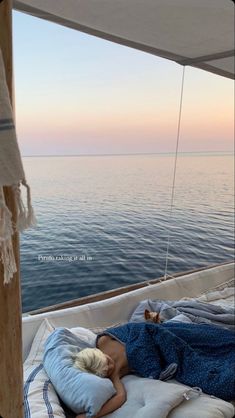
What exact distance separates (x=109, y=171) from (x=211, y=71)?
388 centimetres

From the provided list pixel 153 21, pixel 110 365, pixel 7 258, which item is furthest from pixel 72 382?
pixel 153 21

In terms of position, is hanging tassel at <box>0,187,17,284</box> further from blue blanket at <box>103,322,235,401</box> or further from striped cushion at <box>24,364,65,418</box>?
blue blanket at <box>103,322,235,401</box>

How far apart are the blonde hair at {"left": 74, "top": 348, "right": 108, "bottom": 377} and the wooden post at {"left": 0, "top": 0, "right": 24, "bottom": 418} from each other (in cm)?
75

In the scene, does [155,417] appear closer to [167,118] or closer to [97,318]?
[97,318]

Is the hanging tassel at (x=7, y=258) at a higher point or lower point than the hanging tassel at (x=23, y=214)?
lower

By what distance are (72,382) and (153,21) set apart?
1462 mm

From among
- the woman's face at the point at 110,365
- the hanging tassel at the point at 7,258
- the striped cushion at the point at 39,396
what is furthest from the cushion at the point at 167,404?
the hanging tassel at the point at 7,258

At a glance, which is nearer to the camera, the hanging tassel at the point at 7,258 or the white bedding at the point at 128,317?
the hanging tassel at the point at 7,258

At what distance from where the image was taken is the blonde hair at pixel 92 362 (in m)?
1.49

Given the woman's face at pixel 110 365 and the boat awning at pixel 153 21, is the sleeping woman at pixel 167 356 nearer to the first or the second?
the woman's face at pixel 110 365

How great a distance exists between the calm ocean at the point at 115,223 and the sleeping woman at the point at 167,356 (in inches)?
30.5

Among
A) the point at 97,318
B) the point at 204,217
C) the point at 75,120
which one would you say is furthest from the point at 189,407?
the point at 204,217

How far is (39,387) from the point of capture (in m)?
1.41

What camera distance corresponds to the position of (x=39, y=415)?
1229 mm
